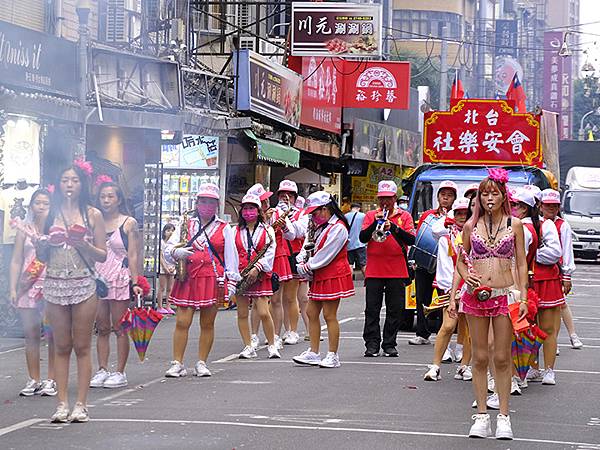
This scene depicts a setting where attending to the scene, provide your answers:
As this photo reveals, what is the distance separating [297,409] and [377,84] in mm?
22892

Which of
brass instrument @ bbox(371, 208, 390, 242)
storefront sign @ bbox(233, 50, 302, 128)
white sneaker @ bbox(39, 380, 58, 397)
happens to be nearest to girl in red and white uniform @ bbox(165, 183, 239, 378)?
white sneaker @ bbox(39, 380, 58, 397)

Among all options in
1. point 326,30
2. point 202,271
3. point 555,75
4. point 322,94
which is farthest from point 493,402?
point 555,75

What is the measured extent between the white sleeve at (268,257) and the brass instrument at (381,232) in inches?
43.0

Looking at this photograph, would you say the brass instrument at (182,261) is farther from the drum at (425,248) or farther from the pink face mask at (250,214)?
the drum at (425,248)

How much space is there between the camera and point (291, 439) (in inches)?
355

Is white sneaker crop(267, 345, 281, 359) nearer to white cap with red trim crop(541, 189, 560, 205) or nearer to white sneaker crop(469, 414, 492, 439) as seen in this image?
white cap with red trim crop(541, 189, 560, 205)

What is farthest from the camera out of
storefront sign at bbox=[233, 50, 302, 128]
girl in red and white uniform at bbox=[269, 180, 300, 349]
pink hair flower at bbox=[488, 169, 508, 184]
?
storefront sign at bbox=[233, 50, 302, 128]

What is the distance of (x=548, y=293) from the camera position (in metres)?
12.6

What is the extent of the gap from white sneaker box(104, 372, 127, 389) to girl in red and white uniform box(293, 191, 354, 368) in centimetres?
224

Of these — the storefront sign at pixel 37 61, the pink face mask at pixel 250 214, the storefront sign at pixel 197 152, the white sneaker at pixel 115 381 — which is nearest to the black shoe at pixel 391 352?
the pink face mask at pixel 250 214

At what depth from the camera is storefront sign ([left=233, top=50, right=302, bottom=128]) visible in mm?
24344

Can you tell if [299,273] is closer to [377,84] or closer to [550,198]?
[550,198]

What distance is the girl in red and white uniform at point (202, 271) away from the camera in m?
12.4

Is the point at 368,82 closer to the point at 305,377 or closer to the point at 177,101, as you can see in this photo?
the point at 177,101
